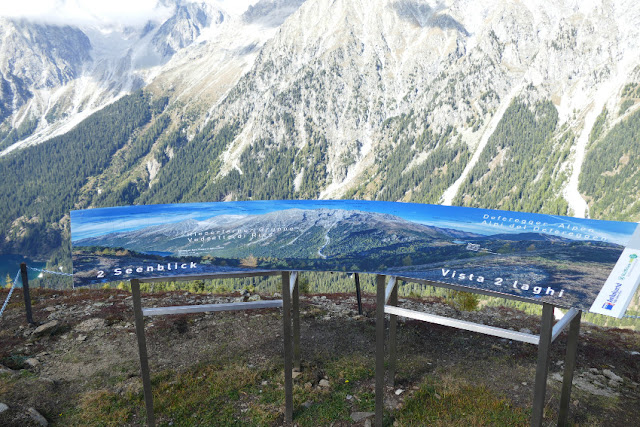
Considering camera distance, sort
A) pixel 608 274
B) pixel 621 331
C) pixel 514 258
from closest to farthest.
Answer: pixel 608 274 → pixel 514 258 → pixel 621 331

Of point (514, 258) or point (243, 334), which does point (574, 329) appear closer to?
point (514, 258)

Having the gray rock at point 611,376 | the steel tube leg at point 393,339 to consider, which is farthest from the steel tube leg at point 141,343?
the gray rock at point 611,376

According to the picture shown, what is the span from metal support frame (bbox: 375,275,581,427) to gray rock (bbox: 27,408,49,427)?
651 centimetres

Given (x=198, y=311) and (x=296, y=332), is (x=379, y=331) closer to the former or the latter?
(x=198, y=311)

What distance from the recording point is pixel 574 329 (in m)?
6.72

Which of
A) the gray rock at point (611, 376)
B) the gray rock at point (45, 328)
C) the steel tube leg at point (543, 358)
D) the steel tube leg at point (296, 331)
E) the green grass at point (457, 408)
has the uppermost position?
the steel tube leg at point (543, 358)

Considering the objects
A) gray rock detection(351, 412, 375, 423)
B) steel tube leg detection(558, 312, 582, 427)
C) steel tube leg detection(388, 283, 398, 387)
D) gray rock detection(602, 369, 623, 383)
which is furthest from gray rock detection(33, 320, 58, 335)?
gray rock detection(602, 369, 623, 383)

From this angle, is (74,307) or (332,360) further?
(74,307)

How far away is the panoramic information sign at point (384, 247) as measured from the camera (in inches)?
221

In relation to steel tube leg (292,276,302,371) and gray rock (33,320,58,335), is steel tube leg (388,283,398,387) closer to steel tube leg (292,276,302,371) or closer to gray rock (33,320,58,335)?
steel tube leg (292,276,302,371)

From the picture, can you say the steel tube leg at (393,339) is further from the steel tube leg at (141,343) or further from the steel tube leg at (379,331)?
the steel tube leg at (141,343)

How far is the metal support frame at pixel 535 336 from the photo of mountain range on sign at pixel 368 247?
1.68ft

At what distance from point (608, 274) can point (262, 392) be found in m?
7.16

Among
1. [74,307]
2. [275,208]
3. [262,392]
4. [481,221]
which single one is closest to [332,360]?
[262,392]
